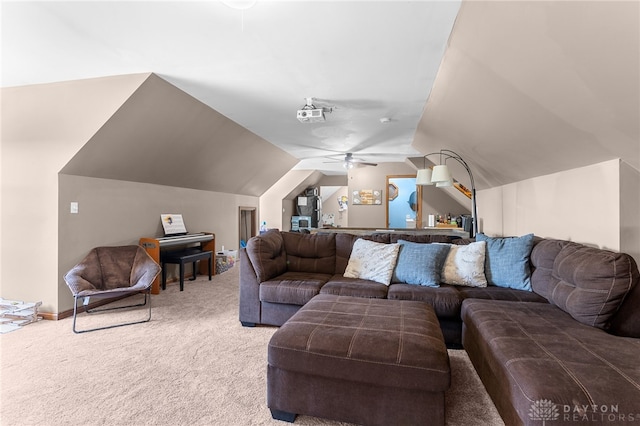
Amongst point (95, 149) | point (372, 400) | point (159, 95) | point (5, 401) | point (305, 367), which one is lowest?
point (5, 401)

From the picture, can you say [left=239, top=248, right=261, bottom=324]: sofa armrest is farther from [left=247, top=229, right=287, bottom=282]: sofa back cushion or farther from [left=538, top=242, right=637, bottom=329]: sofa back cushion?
[left=538, top=242, right=637, bottom=329]: sofa back cushion

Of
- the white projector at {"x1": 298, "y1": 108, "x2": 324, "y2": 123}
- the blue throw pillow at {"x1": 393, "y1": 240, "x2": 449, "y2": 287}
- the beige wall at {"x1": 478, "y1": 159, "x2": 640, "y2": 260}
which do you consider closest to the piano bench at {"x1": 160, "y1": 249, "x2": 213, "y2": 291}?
the white projector at {"x1": 298, "y1": 108, "x2": 324, "y2": 123}

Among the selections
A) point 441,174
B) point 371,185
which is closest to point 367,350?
point 441,174

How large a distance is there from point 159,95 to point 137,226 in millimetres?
1992

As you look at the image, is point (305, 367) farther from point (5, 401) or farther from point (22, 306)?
point (22, 306)

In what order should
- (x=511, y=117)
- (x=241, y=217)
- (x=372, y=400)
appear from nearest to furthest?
1. (x=372, y=400)
2. (x=511, y=117)
3. (x=241, y=217)

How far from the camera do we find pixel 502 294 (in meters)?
2.59

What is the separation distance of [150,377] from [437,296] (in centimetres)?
222

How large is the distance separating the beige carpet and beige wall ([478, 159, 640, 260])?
1.44 metres

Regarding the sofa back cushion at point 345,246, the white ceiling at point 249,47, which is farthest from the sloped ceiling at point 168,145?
the sofa back cushion at point 345,246

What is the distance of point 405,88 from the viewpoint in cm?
326

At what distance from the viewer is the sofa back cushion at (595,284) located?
1.83 m

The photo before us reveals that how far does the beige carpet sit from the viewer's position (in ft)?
5.76

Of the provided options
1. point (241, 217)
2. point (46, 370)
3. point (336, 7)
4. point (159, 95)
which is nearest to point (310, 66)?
point (336, 7)
